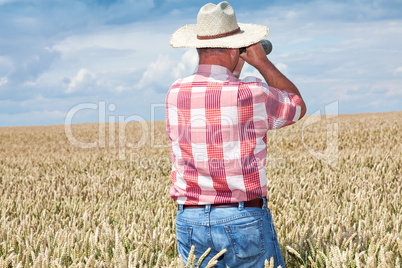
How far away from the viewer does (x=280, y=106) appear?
2.16m

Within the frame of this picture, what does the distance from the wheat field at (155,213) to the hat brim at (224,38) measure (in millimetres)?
1242

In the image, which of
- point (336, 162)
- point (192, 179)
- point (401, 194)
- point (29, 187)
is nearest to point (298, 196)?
point (401, 194)

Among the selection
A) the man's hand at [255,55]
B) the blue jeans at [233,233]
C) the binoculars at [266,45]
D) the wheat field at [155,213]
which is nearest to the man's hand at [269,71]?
the man's hand at [255,55]

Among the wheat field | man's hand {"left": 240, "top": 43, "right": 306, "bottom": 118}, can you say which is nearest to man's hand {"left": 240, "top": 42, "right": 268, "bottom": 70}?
man's hand {"left": 240, "top": 43, "right": 306, "bottom": 118}

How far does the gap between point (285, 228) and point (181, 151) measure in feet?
6.32

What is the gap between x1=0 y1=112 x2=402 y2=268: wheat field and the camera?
118 inches

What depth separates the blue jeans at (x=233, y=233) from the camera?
6.84 feet

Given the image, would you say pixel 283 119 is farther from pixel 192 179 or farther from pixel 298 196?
pixel 298 196

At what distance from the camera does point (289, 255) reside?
3078mm

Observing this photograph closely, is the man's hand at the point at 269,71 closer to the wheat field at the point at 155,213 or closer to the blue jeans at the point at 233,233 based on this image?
the blue jeans at the point at 233,233

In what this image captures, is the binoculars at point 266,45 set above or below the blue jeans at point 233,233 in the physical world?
above

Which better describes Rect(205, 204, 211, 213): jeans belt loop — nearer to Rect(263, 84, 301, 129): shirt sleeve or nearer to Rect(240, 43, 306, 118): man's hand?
Rect(263, 84, 301, 129): shirt sleeve

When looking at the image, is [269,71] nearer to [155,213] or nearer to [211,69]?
[211,69]

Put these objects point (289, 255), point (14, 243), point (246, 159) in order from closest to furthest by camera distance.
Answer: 1. point (246, 159)
2. point (289, 255)
3. point (14, 243)
